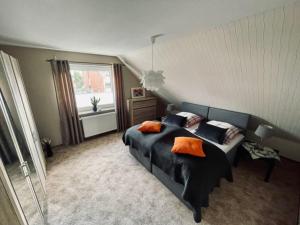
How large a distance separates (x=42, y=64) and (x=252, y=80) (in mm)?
4059

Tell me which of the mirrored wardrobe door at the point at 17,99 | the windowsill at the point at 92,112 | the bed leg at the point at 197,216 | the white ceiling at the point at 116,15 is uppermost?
the white ceiling at the point at 116,15

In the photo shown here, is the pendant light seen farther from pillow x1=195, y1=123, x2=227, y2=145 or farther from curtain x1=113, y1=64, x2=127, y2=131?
curtain x1=113, y1=64, x2=127, y2=131

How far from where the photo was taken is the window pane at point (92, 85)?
340 cm

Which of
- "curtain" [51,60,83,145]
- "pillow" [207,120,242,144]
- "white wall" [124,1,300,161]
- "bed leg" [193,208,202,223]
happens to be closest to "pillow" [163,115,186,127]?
"white wall" [124,1,300,161]

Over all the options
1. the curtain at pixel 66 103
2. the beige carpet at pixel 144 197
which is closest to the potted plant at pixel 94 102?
the curtain at pixel 66 103

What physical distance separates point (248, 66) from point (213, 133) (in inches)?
50.1

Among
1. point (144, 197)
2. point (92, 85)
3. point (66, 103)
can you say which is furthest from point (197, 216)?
point (92, 85)

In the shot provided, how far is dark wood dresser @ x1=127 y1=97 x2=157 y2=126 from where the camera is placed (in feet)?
13.4

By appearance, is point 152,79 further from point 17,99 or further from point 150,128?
point 17,99

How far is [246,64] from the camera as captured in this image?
1888mm

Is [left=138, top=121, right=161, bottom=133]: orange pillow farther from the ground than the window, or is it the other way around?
the window

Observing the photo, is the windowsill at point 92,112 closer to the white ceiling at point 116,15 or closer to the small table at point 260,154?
the white ceiling at point 116,15

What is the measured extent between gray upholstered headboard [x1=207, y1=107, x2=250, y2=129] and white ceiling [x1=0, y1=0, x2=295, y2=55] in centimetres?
200

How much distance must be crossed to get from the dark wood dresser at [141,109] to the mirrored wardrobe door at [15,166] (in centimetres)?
290
